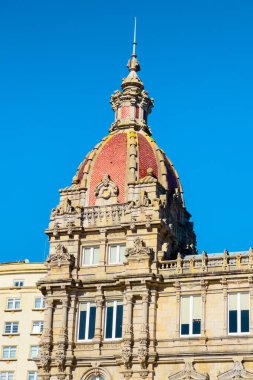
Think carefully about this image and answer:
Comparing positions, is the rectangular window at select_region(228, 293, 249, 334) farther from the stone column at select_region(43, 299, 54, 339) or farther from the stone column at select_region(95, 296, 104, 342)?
the stone column at select_region(43, 299, 54, 339)

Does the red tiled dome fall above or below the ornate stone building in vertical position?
above

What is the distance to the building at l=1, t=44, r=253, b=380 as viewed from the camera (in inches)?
2776

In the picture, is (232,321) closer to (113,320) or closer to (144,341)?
(144,341)

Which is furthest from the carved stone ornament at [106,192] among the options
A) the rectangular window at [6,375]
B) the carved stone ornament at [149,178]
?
the rectangular window at [6,375]

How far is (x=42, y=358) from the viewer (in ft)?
240

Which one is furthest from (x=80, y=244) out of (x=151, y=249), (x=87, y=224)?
(x=151, y=249)

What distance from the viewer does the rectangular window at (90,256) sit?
76.5 metres

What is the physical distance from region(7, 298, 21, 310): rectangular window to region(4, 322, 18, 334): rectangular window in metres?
1.56

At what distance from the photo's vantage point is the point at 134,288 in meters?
73.1

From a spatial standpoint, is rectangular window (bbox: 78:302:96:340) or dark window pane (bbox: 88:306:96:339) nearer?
dark window pane (bbox: 88:306:96:339)

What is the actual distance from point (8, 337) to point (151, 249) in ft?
68.2

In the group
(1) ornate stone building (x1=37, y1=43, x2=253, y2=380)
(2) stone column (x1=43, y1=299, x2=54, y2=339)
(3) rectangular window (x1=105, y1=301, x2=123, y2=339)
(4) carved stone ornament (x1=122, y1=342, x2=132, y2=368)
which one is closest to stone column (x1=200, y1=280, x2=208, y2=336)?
(1) ornate stone building (x1=37, y1=43, x2=253, y2=380)

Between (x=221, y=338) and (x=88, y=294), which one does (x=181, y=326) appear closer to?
(x=221, y=338)

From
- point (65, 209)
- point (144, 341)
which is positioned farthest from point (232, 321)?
point (65, 209)
